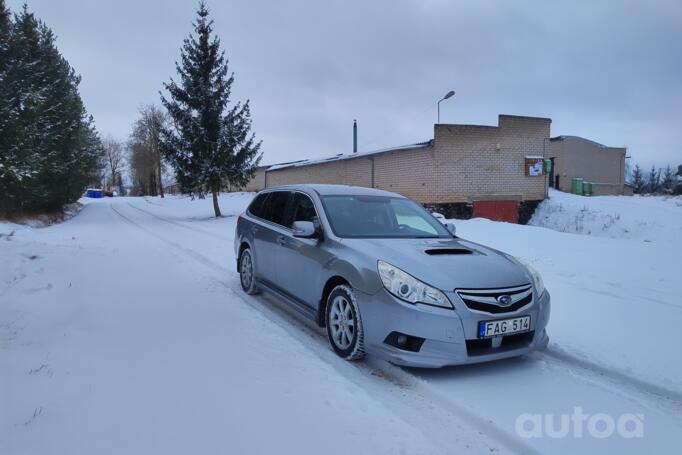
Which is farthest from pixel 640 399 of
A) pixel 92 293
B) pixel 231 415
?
pixel 92 293

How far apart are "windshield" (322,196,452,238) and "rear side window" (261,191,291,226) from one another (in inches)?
32.0

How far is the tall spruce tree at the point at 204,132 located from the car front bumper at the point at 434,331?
2105 cm

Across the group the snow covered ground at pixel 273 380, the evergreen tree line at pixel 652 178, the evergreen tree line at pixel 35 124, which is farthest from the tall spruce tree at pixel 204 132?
the evergreen tree line at pixel 652 178

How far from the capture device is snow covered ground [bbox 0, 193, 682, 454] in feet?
8.80

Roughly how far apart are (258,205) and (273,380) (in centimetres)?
358

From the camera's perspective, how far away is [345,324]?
13.3 feet

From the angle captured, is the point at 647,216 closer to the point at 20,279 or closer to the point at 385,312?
the point at 385,312

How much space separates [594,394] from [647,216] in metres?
19.5

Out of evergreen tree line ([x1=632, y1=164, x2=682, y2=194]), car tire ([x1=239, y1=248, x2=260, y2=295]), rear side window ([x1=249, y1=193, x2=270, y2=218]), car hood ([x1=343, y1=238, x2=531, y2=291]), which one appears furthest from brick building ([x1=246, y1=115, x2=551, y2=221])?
evergreen tree line ([x1=632, y1=164, x2=682, y2=194])

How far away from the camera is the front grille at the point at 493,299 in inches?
138

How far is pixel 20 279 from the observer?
614 centimetres

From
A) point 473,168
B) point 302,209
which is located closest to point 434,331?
point 302,209

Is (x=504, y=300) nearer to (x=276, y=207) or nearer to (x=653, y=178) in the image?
(x=276, y=207)

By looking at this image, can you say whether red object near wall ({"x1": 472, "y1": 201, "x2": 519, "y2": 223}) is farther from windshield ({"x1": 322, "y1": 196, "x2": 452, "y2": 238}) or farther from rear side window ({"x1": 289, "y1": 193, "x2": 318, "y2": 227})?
rear side window ({"x1": 289, "y1": 193, "x2": 318, "y2": 227})
